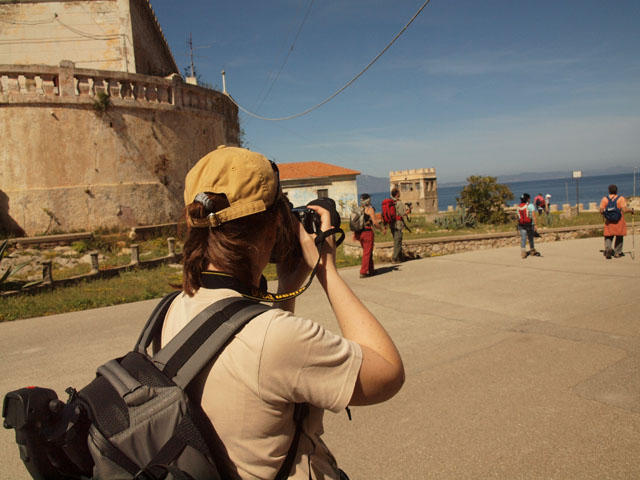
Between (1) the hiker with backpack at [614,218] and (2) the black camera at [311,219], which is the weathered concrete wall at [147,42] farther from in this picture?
(2) the black camera at [311,219]

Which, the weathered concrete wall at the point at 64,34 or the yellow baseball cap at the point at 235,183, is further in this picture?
the weathered concrete wall at the point at 64,34

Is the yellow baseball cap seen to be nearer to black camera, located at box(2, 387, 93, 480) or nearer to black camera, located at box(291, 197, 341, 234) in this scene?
black camera, located at box(291, 197, 341, 234)

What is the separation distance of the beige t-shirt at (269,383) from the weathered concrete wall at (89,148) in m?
16.4

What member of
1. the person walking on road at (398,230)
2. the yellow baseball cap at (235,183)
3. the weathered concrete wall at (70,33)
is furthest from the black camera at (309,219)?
the weathered concrete wall at (70,33)

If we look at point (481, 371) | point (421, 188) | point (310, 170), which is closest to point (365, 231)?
point (481, 371)

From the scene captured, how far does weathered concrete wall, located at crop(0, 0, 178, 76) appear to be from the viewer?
60.2 ft

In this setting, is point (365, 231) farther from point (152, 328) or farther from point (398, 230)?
point (152, 328)

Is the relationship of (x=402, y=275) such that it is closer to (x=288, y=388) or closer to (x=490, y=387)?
(x=490, y=387)

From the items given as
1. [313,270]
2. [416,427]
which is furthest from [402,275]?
[313,270]

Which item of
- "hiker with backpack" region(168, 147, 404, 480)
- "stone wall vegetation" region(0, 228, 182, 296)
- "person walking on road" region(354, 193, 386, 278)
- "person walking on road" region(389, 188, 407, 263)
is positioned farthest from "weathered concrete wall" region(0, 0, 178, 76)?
"hiker with backpack" region(168, 147, 404, 480)

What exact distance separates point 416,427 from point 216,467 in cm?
268

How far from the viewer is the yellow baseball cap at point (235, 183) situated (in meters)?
1.39

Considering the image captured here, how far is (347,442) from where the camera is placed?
3.40 m

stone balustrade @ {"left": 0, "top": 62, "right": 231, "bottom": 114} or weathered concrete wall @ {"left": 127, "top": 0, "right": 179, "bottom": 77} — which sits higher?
weathered concrete wall @ {"left": 127, "top": 0, "right": 179, "bottom": 77}
